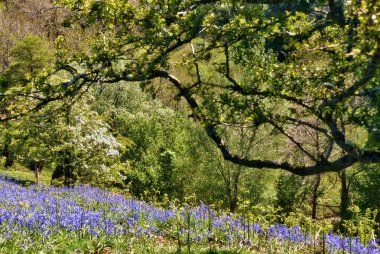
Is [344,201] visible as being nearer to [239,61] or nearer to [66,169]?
[66,169]

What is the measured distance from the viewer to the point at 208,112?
6.31m

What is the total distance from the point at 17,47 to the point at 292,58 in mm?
35981

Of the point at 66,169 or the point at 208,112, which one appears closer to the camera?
the point at 208,112

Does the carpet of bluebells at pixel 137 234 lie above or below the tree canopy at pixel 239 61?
below

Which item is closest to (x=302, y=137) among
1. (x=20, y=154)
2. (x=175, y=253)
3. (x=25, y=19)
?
(x=20, y=154)

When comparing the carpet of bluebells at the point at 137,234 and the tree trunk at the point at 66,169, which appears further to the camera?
the tree trunk at the point at 66,169

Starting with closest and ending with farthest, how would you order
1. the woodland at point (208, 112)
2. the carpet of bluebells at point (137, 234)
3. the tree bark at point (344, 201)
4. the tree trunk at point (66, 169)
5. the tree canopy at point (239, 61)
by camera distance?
the tree canopy at point (239, 61) < the woodland at point (208, 112) < the carpet of bluebells at point (137, 234) < the tree trunk at point (66, 169) < the tree bark at point (344, 201)

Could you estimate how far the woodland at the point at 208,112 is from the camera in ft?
19.2

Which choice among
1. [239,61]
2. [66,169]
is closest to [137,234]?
[239,61]

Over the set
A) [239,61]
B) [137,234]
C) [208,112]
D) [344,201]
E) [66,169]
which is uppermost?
[239,61]

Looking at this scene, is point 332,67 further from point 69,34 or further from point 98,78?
point 69,34

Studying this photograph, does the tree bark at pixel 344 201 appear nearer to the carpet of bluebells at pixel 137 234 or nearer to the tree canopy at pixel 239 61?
the carpet of bluebells at pixel 137 234

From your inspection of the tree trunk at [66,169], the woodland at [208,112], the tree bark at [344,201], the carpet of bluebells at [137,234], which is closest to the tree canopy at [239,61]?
the woodland at [208,112]

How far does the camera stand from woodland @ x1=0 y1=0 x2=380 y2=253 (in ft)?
19.2
